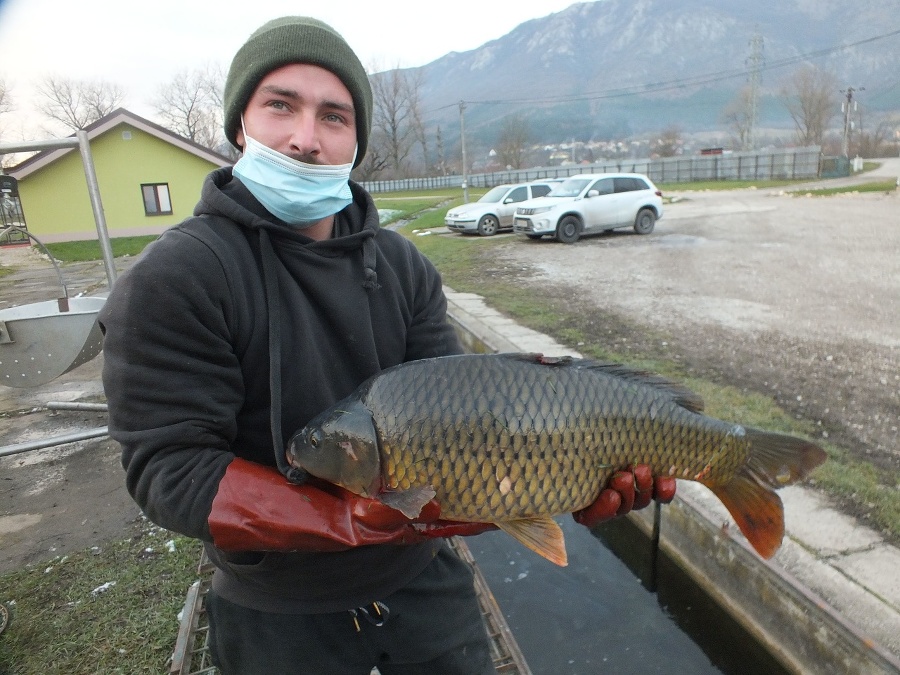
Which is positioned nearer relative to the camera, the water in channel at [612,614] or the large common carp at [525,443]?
the large common carp at [525,443]

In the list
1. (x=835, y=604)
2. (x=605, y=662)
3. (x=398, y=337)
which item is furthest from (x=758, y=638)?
(x=398, y=337)

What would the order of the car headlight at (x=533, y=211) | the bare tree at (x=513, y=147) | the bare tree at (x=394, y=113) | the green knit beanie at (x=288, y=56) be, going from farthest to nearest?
1. the bare tree at (x=394, y=113)
2. the bare tree at (x=513, y=147)
3. the car headlight at (x=533, y=211)
4. the green knit beanie at (x=288, y=56)

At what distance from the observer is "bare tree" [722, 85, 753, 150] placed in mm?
50281

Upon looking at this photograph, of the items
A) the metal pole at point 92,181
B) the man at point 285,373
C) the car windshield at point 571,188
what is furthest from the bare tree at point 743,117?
the man at point 285,373

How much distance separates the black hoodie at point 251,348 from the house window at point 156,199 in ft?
93.2

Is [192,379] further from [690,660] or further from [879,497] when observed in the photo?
[879,497]

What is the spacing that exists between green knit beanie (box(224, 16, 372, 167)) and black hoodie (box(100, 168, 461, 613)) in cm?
24

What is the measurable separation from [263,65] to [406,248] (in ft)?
1.97

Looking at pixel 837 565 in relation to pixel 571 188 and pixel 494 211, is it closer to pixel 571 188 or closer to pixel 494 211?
pixel 571 188

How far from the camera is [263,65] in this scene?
1.58 meters

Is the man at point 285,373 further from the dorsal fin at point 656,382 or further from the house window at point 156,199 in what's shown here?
the house window at point 156,199

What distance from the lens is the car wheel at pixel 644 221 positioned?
629 inches

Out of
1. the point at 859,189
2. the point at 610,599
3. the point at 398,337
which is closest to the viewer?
the point at 398,337

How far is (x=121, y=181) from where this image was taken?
26078 millimetres
